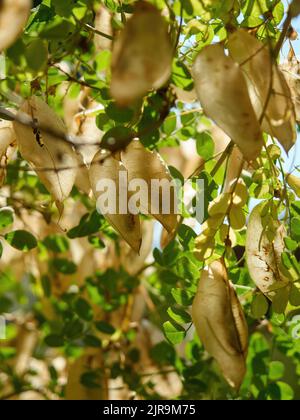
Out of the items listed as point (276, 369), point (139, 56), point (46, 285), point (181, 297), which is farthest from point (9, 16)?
point (46, 285)

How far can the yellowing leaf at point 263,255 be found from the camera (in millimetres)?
549

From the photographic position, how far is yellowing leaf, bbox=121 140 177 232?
56 cm

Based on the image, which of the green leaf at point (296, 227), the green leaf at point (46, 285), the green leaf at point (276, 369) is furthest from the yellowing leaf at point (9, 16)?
the green leaf at point (46, 285)

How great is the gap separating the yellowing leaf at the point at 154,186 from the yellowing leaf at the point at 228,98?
144mm

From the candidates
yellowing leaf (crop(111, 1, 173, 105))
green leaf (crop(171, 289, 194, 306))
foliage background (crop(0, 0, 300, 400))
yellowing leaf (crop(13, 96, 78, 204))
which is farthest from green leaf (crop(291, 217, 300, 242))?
yellowing leaf (crop(111, 1, 173, 105))

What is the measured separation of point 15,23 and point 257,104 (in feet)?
0.62

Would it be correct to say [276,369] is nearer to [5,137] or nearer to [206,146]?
[206,146]

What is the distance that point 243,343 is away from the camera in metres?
0.48

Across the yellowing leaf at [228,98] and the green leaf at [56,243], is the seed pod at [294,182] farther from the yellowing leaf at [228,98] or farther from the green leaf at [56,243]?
the green leaf at [56,243]

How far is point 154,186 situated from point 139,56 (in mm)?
243

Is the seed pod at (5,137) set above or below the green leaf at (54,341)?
above

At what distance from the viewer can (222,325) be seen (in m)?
0.47

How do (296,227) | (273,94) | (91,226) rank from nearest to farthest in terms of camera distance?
(273,94) → (296,227) → (91,226)
